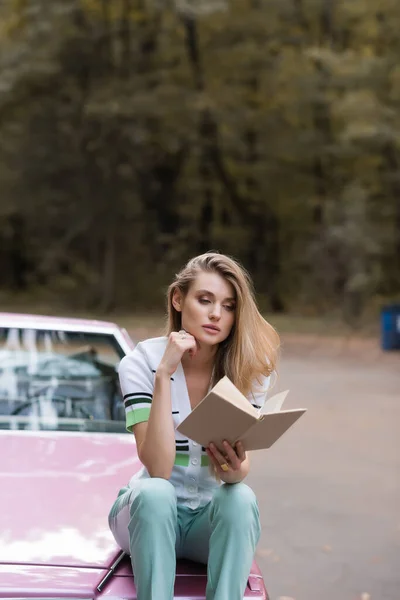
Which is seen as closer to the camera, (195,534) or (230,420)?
(230,420)

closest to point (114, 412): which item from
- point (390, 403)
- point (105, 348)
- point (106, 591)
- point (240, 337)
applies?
point (105, 348)

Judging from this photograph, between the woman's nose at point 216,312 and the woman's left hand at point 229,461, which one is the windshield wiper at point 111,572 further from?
the woman's nose at point 216,312

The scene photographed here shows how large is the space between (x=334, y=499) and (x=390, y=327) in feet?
40.6

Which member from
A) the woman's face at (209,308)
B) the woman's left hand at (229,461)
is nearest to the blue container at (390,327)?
the woman's face at (209,308)

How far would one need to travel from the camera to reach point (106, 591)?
2512mm

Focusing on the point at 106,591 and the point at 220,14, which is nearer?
the point at 106,591

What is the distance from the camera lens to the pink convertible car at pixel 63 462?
8.48ft

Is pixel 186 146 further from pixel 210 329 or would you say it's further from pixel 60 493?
pixel 210 329

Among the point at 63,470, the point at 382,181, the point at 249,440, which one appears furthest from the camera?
the point at 382,181

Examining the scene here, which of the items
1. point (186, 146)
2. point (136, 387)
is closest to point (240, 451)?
point (136, 387)

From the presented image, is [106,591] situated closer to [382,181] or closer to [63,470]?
[63,470]

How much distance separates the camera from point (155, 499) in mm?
2629

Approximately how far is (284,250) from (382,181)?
615 cm

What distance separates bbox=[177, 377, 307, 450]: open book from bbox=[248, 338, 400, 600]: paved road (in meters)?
2.07
